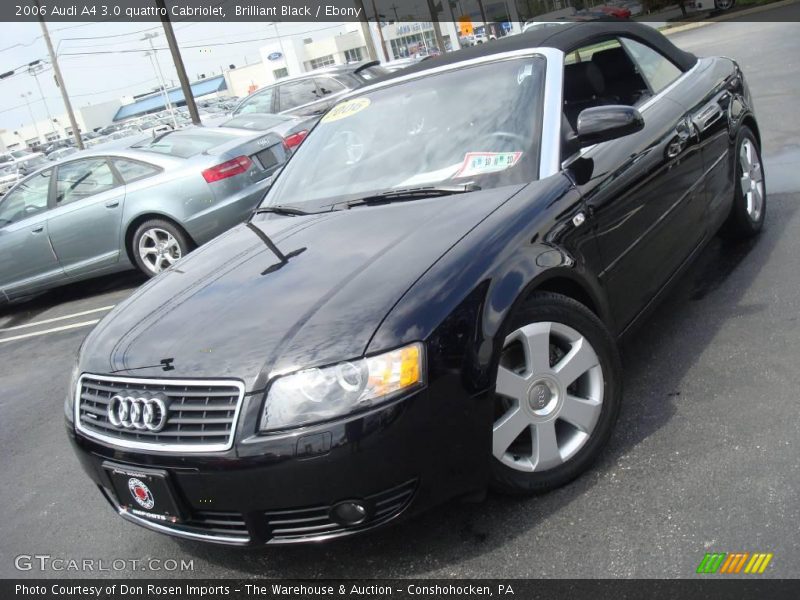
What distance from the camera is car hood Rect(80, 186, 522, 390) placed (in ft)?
7.97

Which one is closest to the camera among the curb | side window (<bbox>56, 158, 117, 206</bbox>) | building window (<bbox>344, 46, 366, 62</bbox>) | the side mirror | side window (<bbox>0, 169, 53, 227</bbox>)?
the side mirror

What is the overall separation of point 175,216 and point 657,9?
3258 cm

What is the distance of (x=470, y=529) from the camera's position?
2.74m

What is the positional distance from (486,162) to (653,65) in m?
1.73

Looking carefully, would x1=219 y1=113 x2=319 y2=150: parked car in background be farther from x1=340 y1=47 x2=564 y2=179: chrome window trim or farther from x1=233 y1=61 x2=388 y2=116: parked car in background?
x1=340 y1=47 x2=564 y2=179: chrome window trim

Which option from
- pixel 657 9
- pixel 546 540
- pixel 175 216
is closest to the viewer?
pixel 546 540

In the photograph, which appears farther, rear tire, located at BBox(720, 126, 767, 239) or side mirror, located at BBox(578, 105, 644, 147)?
rear tire, located at BBox(720, 126, 767, 239)

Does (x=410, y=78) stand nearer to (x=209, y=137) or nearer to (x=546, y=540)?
(x=546, y=540)

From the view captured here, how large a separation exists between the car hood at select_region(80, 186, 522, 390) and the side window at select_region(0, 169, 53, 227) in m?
5.41

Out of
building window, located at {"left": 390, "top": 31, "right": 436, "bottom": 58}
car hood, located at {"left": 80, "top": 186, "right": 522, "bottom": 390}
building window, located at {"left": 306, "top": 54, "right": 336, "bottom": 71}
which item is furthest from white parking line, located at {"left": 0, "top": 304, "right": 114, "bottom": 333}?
building window, located at {"left": 306, "top": 54, "right": 336, "bottom": 71}

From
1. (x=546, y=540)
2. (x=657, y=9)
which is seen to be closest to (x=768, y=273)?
(x=546, y=540)

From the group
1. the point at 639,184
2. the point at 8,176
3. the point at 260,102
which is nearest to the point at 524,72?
the point at 639,184

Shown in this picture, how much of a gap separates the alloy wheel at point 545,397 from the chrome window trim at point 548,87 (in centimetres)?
73

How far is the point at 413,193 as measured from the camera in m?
3.29
